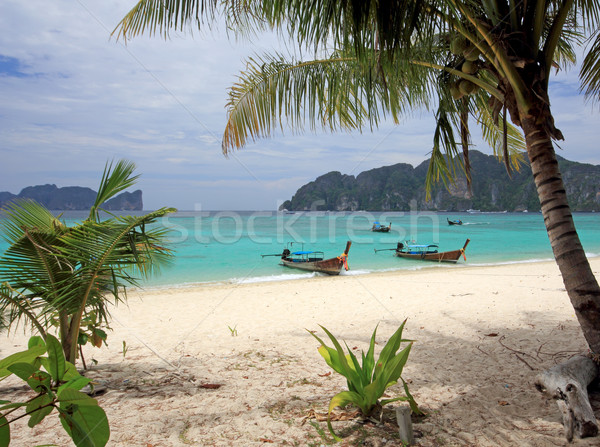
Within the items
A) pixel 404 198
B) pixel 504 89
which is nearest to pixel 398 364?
pixel 504 89

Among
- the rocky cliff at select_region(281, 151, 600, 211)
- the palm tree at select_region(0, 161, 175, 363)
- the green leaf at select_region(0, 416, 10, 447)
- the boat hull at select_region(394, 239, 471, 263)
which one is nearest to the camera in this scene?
the green leaf at select_region(0, 416, 10, 447)

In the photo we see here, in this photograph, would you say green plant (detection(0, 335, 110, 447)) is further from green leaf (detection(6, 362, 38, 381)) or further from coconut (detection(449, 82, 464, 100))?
coconut (detection(449, 82, 464, 100))

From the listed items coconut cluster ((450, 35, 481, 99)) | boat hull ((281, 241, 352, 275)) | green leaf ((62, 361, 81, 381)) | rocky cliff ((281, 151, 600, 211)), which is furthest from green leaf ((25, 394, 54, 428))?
rocky cliff ((281, 151, 600, 211))

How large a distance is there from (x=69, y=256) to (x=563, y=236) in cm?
356

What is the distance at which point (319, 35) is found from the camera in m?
2.92

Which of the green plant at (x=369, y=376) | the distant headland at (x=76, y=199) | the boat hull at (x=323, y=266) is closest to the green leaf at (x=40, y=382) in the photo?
the green plant at (x=369, y=376)

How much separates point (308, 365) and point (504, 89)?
296cm

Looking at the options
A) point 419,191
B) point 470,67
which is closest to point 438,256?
point 470,67

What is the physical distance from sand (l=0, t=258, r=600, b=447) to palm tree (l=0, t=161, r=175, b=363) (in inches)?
29.7

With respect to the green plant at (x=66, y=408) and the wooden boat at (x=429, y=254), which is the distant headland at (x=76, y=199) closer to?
the wooden boat at (x=429, y=254)

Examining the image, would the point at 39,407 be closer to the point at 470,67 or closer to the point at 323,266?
the point at 470,67

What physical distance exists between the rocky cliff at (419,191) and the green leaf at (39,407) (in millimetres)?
72219

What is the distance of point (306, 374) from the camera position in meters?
3.40

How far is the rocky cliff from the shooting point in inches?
3081
